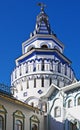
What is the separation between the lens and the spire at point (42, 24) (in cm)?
5350

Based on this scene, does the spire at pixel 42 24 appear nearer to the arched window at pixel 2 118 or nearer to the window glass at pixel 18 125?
the window glass at pixel 18 125

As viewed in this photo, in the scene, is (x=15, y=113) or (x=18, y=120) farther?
(x=18, y=120)

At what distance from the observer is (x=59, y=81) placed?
48.4 meters

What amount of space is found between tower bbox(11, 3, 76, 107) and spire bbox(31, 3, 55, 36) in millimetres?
163

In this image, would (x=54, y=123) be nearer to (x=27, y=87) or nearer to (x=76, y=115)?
(x=76, y=115)

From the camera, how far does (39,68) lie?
48688 mm

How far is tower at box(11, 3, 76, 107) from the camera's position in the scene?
157 feet

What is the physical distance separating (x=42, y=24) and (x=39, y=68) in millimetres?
9755

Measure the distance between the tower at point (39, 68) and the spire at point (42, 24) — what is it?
0.53ft

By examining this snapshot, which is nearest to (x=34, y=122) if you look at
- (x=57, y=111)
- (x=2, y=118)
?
(x=57, y=111)

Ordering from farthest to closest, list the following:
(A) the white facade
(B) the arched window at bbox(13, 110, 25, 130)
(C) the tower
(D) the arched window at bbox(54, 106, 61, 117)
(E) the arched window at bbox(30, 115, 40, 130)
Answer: (C) the tower, (A) the white facade, (D) the arched window at bbox(54, 106, 61, 117), (E) the arched window at bbox(30, 115, 40, 130), (B) the arched window at bbox(13, 110, 25, 130)

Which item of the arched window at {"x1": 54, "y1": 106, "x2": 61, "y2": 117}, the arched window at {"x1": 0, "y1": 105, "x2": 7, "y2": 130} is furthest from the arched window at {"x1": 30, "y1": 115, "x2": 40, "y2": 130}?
the arched window at {"x1": 0, "y1": 105, "x2": 7, "y2": 130}

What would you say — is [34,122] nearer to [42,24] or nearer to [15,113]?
[15,113]

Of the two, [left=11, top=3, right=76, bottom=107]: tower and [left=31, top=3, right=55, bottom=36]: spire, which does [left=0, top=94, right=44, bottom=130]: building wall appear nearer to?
[left=11, top=3, right=76, bottom=107]: tower
